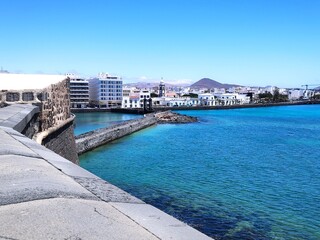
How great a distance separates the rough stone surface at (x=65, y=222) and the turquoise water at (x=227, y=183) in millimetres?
7774

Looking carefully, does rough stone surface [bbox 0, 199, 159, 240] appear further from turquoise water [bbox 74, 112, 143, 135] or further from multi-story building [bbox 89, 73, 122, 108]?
multi-story building [bbox 89, 73, 122, 108]

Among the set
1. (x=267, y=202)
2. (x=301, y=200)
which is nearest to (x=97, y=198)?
(x=267, y=202)

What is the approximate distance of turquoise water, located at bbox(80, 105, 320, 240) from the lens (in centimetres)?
1019

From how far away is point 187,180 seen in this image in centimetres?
1574

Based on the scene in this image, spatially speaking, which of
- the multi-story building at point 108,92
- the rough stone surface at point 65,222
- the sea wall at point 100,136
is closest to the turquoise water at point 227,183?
the sea wall at point 100,136

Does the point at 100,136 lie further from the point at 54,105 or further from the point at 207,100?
the point at 207,100

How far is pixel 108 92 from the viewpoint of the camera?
94.4 m

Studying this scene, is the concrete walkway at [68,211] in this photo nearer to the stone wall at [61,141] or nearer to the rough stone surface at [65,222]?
the rough stone surface at [65,222]

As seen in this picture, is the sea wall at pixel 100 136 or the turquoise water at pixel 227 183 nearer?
the turquoise water at pixel 227 183

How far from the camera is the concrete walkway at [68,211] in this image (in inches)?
66.3

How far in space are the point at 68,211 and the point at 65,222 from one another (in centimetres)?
16

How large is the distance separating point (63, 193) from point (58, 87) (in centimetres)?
844

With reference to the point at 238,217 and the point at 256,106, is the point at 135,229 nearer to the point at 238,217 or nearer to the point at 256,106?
the point at 238,217

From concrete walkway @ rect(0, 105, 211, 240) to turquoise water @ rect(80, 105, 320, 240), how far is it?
7.32 m
